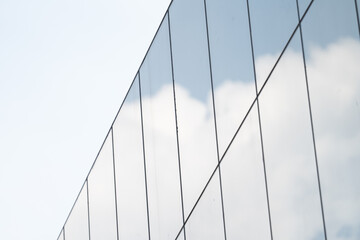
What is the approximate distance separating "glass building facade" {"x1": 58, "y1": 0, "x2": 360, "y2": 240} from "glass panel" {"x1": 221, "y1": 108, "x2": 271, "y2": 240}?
0.07 feet

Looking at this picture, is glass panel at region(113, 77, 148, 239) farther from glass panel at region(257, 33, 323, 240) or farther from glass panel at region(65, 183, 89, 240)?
glass panel at region(257, 33, 323, 240)

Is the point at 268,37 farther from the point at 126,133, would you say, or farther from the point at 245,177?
the point at 126,133

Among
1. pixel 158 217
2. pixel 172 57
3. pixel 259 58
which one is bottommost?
pixel 158 217

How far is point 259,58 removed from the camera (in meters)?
13.7

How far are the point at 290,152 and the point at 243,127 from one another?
1871mm

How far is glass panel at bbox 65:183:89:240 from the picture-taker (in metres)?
23.4

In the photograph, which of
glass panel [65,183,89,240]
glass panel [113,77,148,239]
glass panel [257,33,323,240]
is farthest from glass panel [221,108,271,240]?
glass panel [65,183,89,240]

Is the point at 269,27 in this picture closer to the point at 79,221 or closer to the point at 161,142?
the point at 161,142

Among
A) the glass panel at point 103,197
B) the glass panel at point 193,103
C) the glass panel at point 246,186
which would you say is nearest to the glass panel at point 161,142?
the glass panel at point 193,103

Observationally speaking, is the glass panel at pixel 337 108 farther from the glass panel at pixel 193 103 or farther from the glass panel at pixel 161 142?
the glass panel at pixel 161 142

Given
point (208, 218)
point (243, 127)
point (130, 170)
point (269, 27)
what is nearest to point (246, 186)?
point (243, 127)

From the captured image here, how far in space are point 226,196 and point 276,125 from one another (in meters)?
2.32

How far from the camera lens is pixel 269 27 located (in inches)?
531

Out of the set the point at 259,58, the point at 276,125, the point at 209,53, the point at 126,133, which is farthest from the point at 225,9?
the point at 126,133
